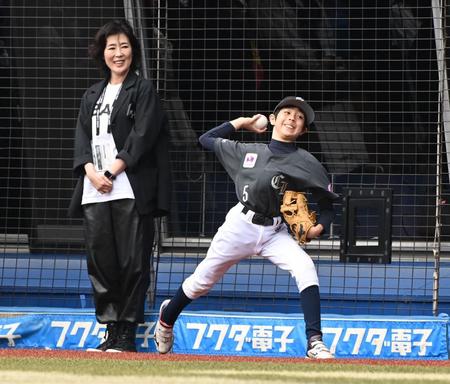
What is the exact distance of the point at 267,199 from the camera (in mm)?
8414

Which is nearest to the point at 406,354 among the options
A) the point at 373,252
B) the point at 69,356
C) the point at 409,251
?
the point at 373,252

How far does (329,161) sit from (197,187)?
43.5 inches

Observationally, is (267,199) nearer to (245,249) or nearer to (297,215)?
(297,215)

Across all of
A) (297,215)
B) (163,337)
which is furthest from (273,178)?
(163,337)

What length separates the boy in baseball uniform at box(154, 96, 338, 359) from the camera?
8.42 m

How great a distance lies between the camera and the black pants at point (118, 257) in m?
8.77

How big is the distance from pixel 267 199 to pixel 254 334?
1.29 m

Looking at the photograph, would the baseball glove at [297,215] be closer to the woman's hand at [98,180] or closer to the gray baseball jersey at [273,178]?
the gray baseball jersey at [273,178]

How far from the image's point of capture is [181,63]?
10.8m

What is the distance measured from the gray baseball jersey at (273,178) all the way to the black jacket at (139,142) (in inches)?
21.8

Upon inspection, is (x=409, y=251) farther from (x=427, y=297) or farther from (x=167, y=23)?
(x=167, y=23)

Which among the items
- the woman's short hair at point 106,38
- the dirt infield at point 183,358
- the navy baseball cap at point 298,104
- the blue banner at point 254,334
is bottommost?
the blue banner at point 254,334

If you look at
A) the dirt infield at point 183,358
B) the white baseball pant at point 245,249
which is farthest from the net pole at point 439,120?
the dirt infield at point 183,358

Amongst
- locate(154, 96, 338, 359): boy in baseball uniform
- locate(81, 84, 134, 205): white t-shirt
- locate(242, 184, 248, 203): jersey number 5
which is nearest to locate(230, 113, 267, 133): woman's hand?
locate(154, 96, 338, 359): boy in baseball uniform
